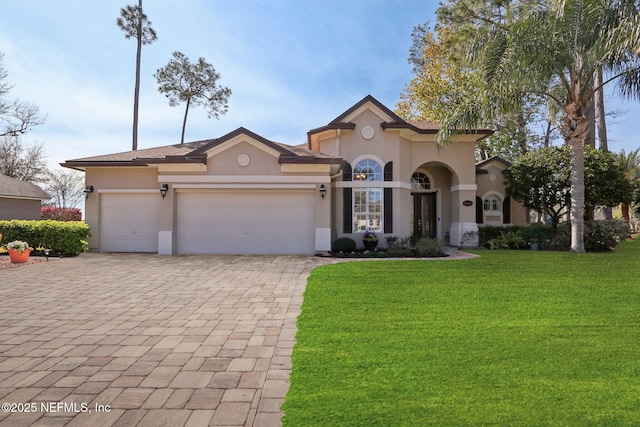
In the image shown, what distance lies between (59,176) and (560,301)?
4080cm

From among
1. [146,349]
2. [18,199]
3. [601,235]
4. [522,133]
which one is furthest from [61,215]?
[522,133]

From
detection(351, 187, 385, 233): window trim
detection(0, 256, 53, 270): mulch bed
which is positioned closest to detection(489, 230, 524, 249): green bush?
detection(351, 187, 385, 233): window trim

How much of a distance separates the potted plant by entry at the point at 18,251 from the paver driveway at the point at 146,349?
2.58 m

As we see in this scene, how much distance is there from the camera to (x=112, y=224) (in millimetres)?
13930

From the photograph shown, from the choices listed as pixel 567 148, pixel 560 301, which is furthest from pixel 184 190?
pixel 567 148

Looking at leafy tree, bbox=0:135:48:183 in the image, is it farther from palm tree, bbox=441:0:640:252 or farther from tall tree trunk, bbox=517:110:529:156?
tall tree trunk, bbox=517:110:529:156

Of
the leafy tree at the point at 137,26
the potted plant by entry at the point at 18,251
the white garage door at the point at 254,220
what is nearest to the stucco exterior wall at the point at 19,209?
the leafy tree at the point at 137,26

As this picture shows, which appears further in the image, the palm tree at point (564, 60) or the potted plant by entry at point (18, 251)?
the potted plant by entry at point (18, 251)

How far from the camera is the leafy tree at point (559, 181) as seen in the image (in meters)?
13.6

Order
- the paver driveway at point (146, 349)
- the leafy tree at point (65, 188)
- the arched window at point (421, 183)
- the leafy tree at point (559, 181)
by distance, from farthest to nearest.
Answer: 1. the leafy tree at point (65, 188)
2. the arched window at point (421, 183)
3. the leafy tree at point (559, 181)
4. the paver driveway at point (146, 349)

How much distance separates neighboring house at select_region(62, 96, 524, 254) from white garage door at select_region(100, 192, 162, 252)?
40 millimetres

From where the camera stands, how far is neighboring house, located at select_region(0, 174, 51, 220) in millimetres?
20828

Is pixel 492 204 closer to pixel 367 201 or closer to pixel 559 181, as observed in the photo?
pixel 559 181

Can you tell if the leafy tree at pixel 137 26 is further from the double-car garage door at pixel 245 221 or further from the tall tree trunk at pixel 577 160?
the tall tree trunk at pixel 577 160
